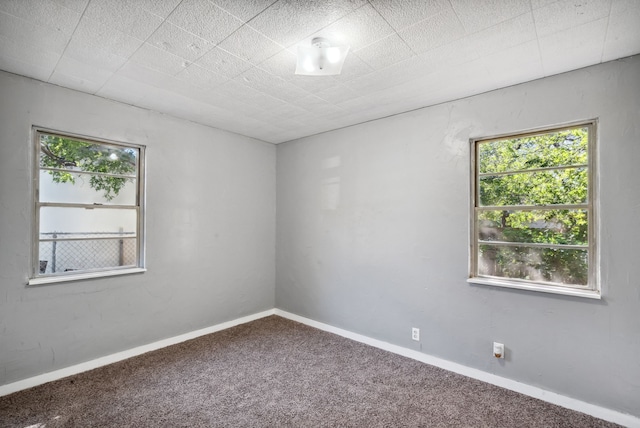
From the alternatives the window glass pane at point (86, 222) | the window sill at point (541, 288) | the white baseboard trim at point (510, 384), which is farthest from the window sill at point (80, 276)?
the window sill at point (541, 288)

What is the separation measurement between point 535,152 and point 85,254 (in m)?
4.10

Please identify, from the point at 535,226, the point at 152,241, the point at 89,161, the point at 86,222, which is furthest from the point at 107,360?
the point at 535,226

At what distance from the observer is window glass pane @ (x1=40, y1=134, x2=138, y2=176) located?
8.66 ft

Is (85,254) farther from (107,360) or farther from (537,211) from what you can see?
(537,211)

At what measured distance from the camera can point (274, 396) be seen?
2.39 m

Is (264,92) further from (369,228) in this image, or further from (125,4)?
(369,228)

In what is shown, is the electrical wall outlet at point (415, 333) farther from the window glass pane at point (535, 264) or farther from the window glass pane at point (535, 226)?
the window glass pane at point (535, 226)

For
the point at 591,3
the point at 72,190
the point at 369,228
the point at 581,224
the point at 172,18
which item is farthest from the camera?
the point at 369,228

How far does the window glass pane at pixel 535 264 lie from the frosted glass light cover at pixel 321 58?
202cm

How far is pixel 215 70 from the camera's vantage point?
232 centimetres

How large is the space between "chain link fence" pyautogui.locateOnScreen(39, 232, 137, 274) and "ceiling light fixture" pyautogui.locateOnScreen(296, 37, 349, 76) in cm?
248

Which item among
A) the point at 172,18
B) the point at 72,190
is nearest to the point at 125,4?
the point at 172,18

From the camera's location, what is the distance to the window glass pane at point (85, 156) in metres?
2.64

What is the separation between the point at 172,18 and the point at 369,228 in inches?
100
